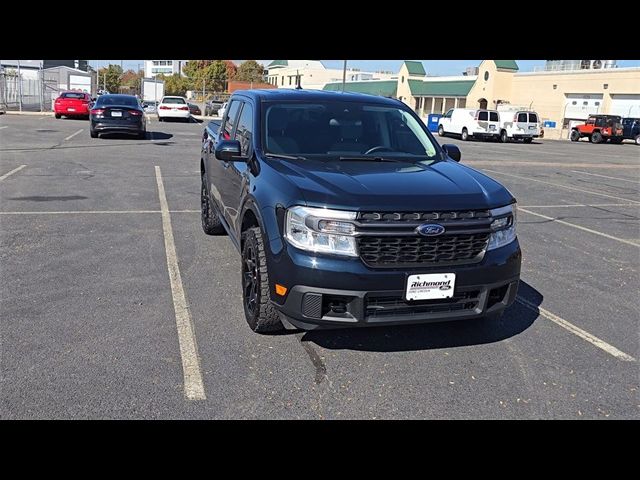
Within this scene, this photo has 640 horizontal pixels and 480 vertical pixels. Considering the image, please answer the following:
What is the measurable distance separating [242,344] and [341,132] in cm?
209

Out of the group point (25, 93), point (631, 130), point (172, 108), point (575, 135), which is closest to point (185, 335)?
point (172, 108)

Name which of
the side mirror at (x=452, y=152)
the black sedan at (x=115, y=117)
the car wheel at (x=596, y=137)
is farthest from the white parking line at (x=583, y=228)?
the car wheel at (x=596, y=137)

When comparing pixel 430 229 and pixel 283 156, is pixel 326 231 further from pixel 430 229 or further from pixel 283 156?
pixel 283 156

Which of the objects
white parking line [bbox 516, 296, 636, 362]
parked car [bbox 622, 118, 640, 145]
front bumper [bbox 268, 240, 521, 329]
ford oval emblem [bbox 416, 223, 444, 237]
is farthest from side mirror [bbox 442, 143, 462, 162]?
parked car [bbox 622, 118, 640, 145]

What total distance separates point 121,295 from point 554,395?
3.56 m

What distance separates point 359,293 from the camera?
12.0 feet

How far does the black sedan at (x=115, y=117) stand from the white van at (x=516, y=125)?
78.6 ft

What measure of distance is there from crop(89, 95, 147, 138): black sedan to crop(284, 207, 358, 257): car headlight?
698 inches

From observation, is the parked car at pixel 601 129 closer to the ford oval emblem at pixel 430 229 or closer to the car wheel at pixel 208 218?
the car wheel at pixel 208 218

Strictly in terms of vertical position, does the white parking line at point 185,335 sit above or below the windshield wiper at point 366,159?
below

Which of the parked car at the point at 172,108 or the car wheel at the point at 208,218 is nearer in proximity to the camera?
the car wheel at the point at 208,218

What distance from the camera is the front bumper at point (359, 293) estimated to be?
368 centimetres
